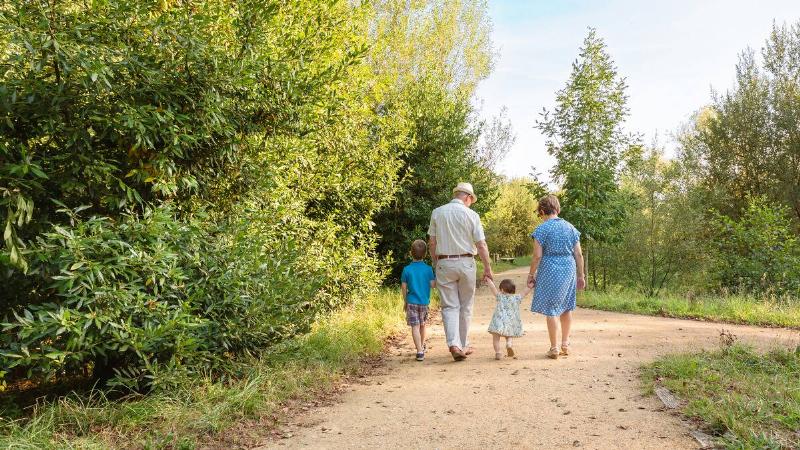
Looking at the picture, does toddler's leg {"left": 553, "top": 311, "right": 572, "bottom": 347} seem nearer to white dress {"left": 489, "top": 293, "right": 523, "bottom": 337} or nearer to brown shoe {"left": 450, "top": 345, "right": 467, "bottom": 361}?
white dress {"left": 489, "top": 293, "right": 523, "bottom": 337}

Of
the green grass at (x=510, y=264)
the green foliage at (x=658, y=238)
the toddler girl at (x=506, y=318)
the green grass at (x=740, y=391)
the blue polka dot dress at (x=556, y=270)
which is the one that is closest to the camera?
the green grass at (x=740, y=391)

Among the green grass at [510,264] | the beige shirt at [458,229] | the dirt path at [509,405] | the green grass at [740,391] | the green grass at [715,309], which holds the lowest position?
the green grass at [510,264]

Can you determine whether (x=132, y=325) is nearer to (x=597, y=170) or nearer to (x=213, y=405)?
(x=213, y=405)

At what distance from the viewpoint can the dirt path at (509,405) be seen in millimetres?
4395

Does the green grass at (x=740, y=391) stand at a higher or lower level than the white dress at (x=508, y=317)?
lower

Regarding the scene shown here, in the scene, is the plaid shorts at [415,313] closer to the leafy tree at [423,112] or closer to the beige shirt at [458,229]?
the beige shirt at [458,229]

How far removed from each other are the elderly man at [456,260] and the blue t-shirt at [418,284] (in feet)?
1.00

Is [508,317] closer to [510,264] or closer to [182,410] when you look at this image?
[182,410]

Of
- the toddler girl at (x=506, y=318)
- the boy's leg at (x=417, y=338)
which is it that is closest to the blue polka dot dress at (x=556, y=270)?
the toddler girl at (x=506, y=318)

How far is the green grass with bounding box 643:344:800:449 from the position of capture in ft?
12.8

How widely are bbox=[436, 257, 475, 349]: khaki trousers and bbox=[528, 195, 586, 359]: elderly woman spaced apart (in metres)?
0.85

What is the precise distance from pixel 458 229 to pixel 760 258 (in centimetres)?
1185

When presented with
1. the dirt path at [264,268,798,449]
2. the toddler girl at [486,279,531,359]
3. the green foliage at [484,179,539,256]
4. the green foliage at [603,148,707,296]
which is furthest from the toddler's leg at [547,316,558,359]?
the green foliage at [484,179,539,256]

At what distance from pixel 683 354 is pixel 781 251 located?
1039 cm
